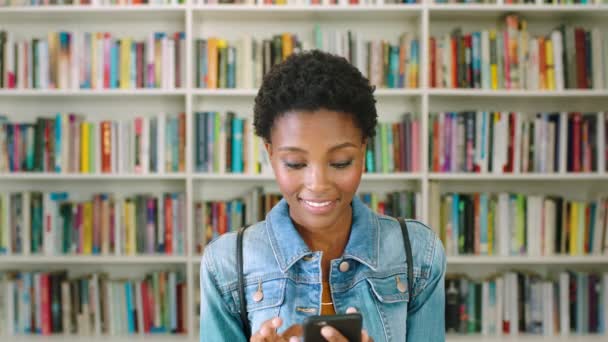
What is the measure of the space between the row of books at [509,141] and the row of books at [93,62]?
1.13m

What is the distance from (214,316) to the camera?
91 cm

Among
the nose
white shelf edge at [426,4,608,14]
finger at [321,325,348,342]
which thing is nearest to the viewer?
finger at [321,325,348,342]

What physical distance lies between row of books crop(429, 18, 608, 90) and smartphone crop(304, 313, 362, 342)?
1.77 metres

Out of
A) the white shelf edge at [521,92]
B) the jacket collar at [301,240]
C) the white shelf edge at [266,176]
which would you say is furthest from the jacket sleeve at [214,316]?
the white shelf edge at [521,92]

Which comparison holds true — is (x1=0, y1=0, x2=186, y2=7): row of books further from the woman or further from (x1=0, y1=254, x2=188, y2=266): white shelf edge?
the woman

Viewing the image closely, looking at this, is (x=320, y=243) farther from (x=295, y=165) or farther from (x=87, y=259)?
(x=87, y=259)

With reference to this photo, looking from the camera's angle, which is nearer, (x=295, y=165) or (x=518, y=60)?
(x=295, y=165)

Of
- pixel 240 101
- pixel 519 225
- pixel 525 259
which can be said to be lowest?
pixel 525 259

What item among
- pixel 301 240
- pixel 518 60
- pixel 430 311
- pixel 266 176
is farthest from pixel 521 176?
pixel 301 240

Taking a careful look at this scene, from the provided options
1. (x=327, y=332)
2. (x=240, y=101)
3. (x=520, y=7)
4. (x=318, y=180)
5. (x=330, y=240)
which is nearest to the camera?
(x=327, y=332)

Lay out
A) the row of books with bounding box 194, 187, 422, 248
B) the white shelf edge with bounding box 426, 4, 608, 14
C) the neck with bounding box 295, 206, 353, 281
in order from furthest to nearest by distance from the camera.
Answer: the row of books with bounding box 194, 187, 422, 248
the white shelf edge with bounding box 426, 4, 608, 14
the neck with bounding box 295, 206, 353, 281

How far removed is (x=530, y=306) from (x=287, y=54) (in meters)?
1.48

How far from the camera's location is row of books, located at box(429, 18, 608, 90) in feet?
7.70

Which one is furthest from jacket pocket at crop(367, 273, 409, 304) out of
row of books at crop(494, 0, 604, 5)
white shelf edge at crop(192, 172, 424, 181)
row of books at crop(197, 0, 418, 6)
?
row of books at crop(494, 0, 604, 5)
